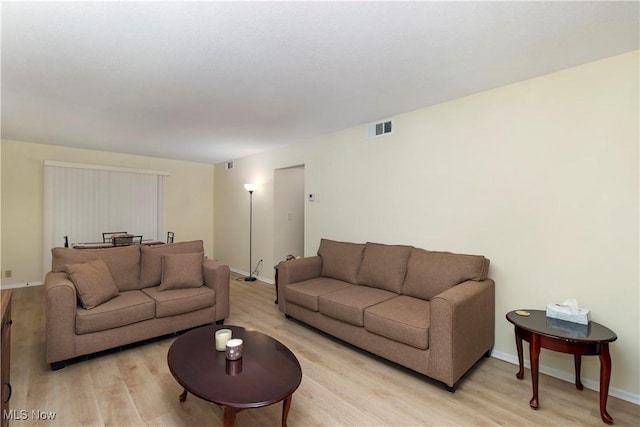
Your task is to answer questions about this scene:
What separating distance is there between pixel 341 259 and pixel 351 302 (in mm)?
883

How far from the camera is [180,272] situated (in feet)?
10.4

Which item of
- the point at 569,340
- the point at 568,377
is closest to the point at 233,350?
the point at 569,340

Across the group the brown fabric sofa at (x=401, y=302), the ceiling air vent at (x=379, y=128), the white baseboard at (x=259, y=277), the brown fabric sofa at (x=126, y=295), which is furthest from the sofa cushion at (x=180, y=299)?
the ceiling air vent at (x=379, y=128)

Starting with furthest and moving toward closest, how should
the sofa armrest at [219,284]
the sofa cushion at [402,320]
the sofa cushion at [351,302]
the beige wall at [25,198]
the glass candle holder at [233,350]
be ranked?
the beige wall at [25,198]
the sofa armrest at [219,284]
the sofa cushion at [351,302]
the sofa cushion at [402,320]
the glass candle holder at [233,350]

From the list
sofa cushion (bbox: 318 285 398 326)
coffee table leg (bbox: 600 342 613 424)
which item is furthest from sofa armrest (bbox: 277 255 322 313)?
coffee table leg (bbox: 600 342 613 424)

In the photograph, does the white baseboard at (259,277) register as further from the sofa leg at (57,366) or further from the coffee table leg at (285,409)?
the coffee table leg at (285,409)

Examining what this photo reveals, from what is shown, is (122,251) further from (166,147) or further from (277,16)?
(277,16)

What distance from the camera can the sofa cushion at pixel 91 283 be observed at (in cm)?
251

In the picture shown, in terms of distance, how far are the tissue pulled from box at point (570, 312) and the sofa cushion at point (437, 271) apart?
55 centimetres

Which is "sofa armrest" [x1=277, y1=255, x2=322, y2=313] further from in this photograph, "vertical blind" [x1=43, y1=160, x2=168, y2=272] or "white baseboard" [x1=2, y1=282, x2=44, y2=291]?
"white baseboard" [x1=2, y1=282, x2=44, y2=291]

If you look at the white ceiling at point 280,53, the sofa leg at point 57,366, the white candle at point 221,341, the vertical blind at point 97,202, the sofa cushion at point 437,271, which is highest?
the white ceiling at point 280,53

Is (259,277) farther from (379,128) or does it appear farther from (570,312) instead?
(570,312)

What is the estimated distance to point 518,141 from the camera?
8.38ft

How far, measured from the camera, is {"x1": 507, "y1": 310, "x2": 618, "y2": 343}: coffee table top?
5.94 ft
